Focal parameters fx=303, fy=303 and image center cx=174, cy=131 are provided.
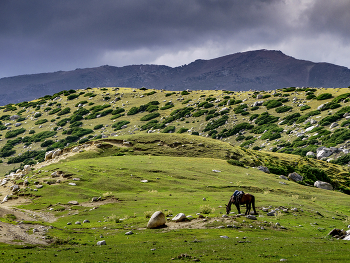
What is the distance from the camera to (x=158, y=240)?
1592cm

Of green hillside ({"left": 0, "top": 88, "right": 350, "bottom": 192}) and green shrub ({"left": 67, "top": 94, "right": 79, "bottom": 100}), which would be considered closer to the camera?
green hillside ({"left": 0, "top": 88, "right": 350, "bottom": 192})

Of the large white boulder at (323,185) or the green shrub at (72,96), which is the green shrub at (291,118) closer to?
the large white boulder at (323,185)

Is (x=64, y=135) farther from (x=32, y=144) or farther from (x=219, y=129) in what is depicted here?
(x=219, y=129)

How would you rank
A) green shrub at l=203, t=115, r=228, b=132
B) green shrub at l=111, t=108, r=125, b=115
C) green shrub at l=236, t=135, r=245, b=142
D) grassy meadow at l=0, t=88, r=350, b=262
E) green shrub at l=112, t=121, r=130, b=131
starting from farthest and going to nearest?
green shrub at l=111, t=108, r=125, b=115
green shrub at l=112, t=121, r=130, b=131
green shrub at l=203, t=115, r=228, b=132
green shrub at l=236, t=135, r=245, b=142
grassy meadow at l=0, t=88, r=350, b=262

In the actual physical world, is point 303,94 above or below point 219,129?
above

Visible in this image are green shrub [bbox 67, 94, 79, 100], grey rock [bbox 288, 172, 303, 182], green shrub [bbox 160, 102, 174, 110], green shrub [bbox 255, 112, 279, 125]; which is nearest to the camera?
grey rock [bbox 288, 172, 303, 182]

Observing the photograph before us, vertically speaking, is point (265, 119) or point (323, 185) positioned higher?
point (265, 119)

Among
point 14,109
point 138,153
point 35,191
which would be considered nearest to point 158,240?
point 35,191

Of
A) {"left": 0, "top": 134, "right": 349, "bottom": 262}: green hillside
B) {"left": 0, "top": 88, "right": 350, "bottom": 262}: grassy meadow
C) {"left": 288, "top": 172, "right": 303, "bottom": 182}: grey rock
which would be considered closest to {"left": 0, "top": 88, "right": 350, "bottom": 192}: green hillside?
{"left": 0, "top": 88, "right": 350, "bottom": 262}: grassy meadow

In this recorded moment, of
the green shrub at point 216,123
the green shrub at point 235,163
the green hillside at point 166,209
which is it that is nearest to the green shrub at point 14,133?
the green shrub at point 216,123

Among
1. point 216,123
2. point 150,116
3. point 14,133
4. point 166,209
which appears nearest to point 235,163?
point 166,209

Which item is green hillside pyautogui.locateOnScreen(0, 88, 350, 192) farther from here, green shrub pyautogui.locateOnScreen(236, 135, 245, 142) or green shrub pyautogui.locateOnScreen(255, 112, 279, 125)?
green shrub pyautogui.locateOnScreen(255, 112, 279, 125)

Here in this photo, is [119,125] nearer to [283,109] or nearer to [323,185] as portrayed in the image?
[283,109]

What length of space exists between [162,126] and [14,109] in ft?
256
